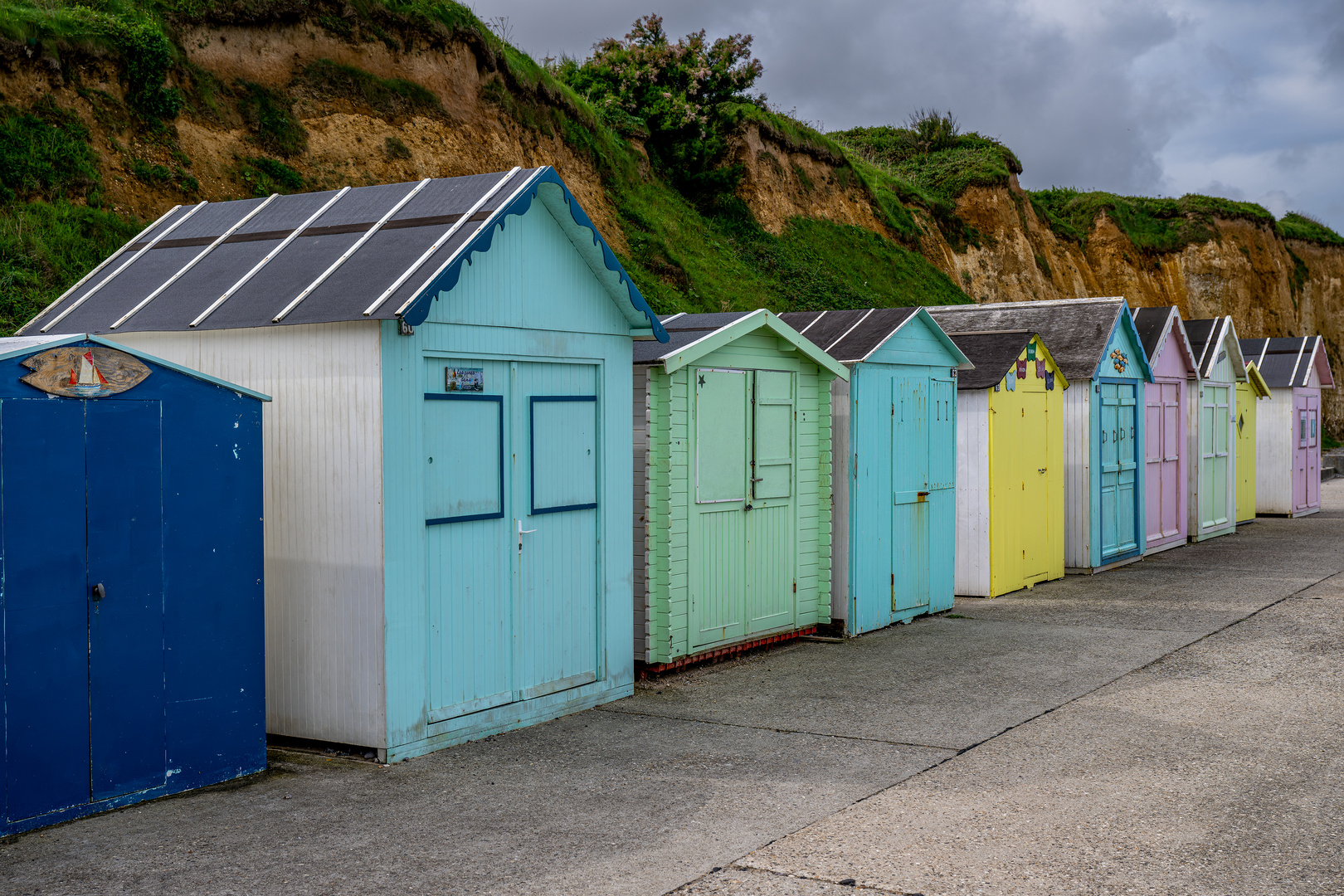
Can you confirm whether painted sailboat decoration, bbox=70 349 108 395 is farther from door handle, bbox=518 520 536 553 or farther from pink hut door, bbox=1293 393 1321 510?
pink hut door, bbox=1293 393 1321 510

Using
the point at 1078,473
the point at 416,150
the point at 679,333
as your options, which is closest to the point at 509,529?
the point at 679,333

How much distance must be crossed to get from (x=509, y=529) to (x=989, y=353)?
7068 millimetres

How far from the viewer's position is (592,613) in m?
7.70

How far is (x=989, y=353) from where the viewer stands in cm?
1251

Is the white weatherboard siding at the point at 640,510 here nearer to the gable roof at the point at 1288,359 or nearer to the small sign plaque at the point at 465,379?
the small sign plaque at the point at 465,379

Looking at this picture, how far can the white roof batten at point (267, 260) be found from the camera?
6875 millimetres

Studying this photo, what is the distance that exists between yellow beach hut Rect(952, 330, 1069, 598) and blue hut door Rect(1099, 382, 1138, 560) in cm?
126

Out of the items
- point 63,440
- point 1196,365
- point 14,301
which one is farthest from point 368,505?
point 1196,365

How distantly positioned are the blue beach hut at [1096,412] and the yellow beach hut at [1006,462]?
0.68 m

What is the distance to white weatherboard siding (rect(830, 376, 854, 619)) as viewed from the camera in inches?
395

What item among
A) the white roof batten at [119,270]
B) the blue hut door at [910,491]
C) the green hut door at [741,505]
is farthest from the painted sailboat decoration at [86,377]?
the blue hut door at [910,491]

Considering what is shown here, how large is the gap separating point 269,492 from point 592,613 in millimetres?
2155

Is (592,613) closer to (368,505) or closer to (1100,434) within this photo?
(368,505)

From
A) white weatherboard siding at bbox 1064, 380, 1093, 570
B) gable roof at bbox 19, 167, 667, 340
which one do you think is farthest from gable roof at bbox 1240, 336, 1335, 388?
gable roof at bbox 19, 167, 667, 340
